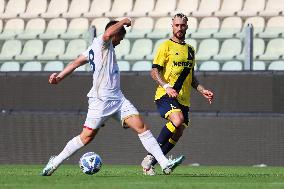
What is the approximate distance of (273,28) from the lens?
19.5m

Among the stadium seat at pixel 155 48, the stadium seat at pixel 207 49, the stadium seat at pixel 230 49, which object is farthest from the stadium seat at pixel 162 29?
the stadium seat at pixel 230 49

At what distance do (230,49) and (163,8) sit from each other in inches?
157

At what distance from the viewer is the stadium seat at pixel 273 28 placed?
63.0ft

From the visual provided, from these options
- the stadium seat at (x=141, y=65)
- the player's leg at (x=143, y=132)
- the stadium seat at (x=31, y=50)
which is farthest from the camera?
the stadium seat at (x=31, y=50)

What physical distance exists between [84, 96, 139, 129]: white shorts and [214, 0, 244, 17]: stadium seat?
9.45 m

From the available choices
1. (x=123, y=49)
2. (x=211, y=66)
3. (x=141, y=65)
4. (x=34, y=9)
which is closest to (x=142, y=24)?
(x=123, y=49)

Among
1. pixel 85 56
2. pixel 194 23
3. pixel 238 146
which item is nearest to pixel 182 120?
pixel 85 56

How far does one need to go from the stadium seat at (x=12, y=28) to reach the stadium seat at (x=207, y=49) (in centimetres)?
440

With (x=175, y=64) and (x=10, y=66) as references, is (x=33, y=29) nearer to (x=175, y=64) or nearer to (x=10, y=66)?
(x=10, y=66)

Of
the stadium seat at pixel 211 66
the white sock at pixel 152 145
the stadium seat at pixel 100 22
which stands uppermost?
the stadium seat at pixel 100 22

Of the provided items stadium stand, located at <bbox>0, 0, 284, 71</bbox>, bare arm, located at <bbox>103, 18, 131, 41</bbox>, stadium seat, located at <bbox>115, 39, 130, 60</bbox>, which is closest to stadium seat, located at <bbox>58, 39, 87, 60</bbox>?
stadium stand, located at <bbox>0, 0, 284, 71</bbox>

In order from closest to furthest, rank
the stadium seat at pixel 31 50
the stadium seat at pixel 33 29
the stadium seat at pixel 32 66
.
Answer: the stadium seat at pixel 32 66 < the stadium seat at pixel 31 50 < the stadium seat at pixel 33 29

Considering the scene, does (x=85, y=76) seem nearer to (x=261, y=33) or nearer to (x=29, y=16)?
(x=261, y=33)

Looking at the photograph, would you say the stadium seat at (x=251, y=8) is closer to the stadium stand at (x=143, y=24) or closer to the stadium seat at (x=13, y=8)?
the stadium stand at (x=143, y=24)
